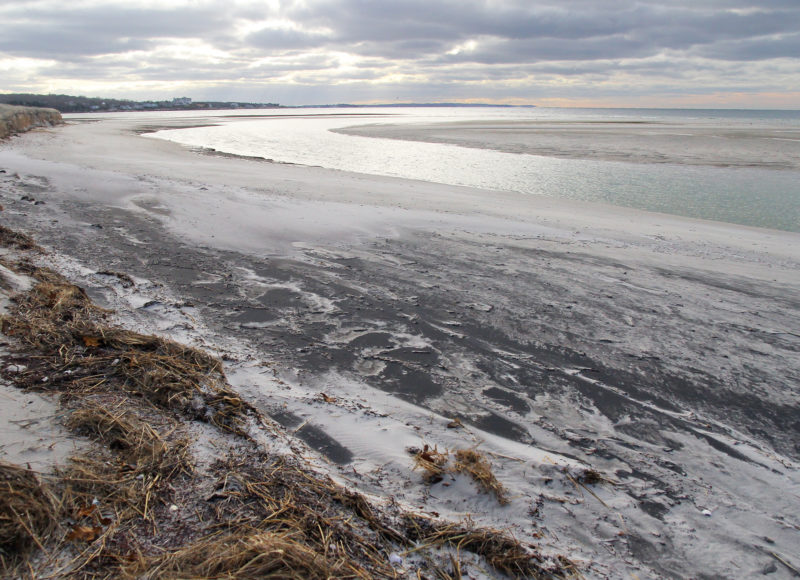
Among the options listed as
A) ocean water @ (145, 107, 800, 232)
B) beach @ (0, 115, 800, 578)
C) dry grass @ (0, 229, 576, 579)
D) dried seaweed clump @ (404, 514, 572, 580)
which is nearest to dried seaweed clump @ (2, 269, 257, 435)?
dry grass @ (0, 229, 576, 579)

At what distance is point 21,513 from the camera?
209 cm

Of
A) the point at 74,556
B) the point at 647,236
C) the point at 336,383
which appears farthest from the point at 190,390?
the point at 647,236

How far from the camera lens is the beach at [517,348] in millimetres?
2826

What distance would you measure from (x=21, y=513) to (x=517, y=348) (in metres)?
3.97

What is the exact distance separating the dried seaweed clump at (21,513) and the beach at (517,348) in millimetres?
1396

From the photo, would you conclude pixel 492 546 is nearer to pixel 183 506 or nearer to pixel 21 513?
pixel 183 506

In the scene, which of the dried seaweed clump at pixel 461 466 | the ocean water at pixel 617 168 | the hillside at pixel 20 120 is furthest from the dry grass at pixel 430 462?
the hillside at pixel 20 120

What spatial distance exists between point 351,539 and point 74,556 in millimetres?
1194

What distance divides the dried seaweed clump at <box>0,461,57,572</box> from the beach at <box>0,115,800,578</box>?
4.58 feet

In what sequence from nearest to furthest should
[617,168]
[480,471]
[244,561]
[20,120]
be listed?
[244,561] → [480,471] → [617,168] → [20,120]

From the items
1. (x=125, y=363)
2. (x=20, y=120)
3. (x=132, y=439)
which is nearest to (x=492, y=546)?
(x=132, y=439)

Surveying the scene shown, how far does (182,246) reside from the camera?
303 inches

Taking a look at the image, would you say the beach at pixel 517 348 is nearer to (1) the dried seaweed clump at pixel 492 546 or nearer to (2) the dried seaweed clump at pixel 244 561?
(1) the dried seaweed clump at pixel 492 546

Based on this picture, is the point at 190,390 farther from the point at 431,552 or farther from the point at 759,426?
the point at 759,426
